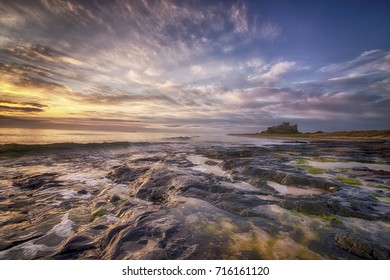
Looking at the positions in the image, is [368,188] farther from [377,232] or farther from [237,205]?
[237,205]

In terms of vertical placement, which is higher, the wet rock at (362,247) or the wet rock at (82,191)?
the wet rock at (362,247)

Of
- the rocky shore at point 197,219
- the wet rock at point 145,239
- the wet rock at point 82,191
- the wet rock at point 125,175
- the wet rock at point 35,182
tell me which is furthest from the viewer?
the wet rock at point 125,175

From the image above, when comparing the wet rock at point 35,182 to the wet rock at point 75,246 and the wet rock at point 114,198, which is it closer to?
the wet rock at point 114,198

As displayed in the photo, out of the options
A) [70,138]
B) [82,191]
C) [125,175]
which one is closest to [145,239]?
[82,191]

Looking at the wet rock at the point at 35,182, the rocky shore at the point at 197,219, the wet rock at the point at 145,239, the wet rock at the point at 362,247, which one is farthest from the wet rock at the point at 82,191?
the wet rock at the point at 362,247

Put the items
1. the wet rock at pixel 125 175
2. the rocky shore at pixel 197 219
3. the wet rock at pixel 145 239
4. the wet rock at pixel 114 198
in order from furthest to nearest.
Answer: the wet rock at pixel 125 175
the wet rock at pixel 114 198
the rocky shore at pixel 197 219
the wet rock at pixel 145 239

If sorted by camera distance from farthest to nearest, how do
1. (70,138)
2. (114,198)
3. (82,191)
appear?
(70,138), (82,191), (114,198)

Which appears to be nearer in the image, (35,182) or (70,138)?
(35,182)

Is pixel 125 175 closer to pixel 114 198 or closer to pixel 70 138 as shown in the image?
pixel 114 198

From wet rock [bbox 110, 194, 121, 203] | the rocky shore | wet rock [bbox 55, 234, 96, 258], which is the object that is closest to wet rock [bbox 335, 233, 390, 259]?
the rocky shore
